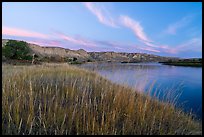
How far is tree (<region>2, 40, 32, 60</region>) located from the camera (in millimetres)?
21367

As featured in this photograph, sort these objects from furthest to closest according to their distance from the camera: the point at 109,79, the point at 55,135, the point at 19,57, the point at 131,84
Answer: the point at 19,57, the point at 109,79, the point at 131,84, the point at 55,135

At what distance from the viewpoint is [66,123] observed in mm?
2986

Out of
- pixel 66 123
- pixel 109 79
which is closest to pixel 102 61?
pixel 109 79

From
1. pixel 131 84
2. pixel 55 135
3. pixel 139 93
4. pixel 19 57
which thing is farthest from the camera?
pixel 19 57

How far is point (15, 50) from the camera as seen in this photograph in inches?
887

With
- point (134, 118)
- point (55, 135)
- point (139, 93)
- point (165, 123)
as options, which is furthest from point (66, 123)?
point (139, 93)

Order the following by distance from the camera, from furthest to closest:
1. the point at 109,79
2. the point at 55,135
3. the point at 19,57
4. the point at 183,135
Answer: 1. the point at 19,57
2. the point at 109,79
3. the point at 183,135
4. the point at 55,135

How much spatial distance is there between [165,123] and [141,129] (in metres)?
0.73

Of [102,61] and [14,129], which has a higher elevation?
[102,61]

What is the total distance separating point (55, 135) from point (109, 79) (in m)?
4.30

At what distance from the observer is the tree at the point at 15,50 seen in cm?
2137

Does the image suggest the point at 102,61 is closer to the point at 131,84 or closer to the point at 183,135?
the point at 131,84

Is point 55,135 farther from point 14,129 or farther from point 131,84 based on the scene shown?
point 131,84

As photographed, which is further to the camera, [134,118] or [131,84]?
[131,84]
